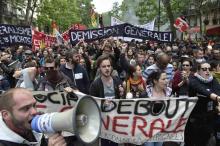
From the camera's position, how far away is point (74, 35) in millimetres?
14391

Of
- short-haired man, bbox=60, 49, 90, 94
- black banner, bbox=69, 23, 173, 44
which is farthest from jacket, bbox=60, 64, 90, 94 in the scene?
black banner, bbox=69, 23, 173, 44

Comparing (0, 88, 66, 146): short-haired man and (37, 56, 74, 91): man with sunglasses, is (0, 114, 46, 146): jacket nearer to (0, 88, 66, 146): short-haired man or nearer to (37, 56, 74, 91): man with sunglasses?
(0, 88, 66, 146): short-haired man

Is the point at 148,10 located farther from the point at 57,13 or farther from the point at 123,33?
the point at 123,33

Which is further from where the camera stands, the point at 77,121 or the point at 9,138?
the point at 9,138

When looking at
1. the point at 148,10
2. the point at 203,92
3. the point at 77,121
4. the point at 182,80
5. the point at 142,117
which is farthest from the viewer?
the point at 148,10

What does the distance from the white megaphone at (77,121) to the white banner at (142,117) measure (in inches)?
125

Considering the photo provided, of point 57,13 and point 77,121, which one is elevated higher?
point 57,13

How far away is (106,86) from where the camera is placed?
6.38m

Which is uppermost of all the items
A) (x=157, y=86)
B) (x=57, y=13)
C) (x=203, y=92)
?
(x=57, y=13)

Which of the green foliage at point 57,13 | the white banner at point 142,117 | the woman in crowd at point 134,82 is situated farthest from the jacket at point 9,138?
the green foliage at point 57,13

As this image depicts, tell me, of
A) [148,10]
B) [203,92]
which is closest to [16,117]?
[203,92]

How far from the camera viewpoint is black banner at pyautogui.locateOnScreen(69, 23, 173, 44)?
13680 mm

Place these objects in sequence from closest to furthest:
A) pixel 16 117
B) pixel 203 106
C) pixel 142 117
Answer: pixel 16 117 → pixel 142 117 → pixel 203 106

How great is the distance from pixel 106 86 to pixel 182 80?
6.88 feet
